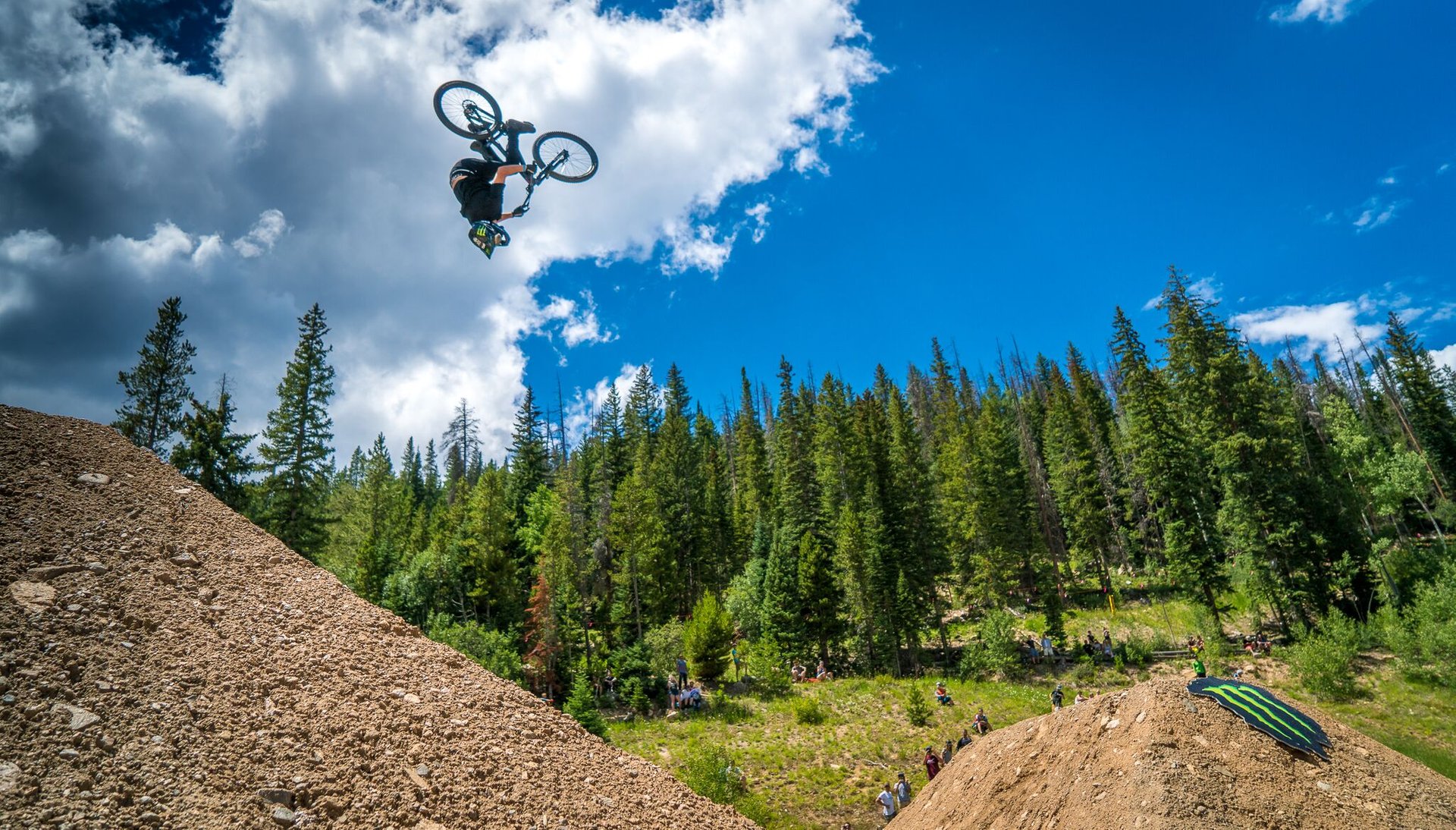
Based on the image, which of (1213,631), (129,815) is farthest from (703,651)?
(129,815)

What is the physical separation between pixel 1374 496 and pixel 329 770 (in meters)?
54.8

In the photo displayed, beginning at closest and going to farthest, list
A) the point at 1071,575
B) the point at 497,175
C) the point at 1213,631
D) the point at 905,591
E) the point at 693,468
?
1. the point at 497,175
2. the point at 1213,631
3. the point at 905,591
4. the point at 1071,575
5. the point at 693,468

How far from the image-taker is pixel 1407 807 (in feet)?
19.1

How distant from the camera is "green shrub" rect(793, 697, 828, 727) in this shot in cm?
2820

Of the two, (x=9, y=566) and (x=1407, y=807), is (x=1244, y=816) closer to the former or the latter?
(x=1407, y=807)

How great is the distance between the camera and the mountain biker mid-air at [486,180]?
1038 centimetres

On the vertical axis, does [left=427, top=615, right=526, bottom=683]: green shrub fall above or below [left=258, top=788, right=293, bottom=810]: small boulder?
above

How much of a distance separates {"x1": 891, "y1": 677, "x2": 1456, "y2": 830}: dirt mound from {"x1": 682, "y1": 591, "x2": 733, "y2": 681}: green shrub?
1056 inches

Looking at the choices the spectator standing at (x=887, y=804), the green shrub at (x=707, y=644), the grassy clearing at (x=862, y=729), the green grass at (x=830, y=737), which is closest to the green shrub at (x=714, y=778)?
the grassy clearing at (x=862, y=729)

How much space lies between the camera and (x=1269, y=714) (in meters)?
6.77

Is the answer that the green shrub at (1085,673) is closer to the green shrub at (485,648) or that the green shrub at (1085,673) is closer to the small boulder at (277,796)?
the green shrub at (485,648)

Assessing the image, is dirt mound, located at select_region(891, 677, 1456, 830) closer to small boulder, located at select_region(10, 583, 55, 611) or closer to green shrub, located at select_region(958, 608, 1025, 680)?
small boulder, located at select_region(10, 583, 55, 611)

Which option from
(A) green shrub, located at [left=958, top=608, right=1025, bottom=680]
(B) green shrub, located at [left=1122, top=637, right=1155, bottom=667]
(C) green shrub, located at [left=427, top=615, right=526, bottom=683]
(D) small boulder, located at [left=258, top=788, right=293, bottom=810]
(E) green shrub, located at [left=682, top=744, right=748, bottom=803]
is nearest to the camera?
(D) small boulder, located at [left=258, top=788, right=293, bottom=810]

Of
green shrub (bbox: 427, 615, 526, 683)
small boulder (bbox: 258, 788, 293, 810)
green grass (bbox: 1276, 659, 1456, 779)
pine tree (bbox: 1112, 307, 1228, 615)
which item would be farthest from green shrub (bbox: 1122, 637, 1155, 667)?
small boulder (bbox: 258, 788, 293, 810)
